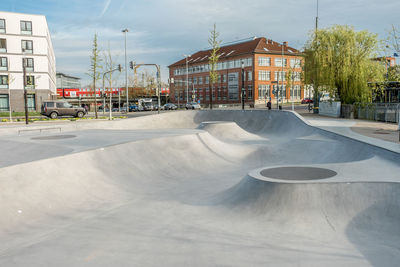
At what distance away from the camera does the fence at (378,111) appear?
2112 centimetres

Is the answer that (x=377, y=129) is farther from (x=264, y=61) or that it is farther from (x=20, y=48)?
(x=264, y=61)

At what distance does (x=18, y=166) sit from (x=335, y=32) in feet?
92.7

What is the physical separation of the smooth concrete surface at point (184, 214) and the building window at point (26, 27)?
158 feet

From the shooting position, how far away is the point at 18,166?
6621mm

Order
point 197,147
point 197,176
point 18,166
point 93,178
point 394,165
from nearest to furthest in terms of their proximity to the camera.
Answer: point 18,166, point 394,165, point 93,178, point 197,176, point 197,147

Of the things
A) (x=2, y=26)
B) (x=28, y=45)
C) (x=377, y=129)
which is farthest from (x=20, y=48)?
(x=377, y=129)

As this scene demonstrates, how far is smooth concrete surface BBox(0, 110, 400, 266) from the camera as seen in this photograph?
173 inches

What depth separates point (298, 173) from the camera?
716cm

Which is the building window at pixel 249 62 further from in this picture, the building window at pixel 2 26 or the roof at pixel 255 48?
the building window at pixel 2 26

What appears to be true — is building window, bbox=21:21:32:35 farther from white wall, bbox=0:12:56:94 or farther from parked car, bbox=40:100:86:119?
parked car, bbox=40:100:86:119

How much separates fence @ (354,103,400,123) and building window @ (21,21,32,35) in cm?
4939

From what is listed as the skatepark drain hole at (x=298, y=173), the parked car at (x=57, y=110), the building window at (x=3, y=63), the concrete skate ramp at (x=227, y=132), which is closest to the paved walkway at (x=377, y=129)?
the concrete skate ramp at (x=227, y=132)

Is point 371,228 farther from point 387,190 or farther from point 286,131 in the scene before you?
point 286,131

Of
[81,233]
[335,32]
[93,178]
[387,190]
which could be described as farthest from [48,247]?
[335,32]
